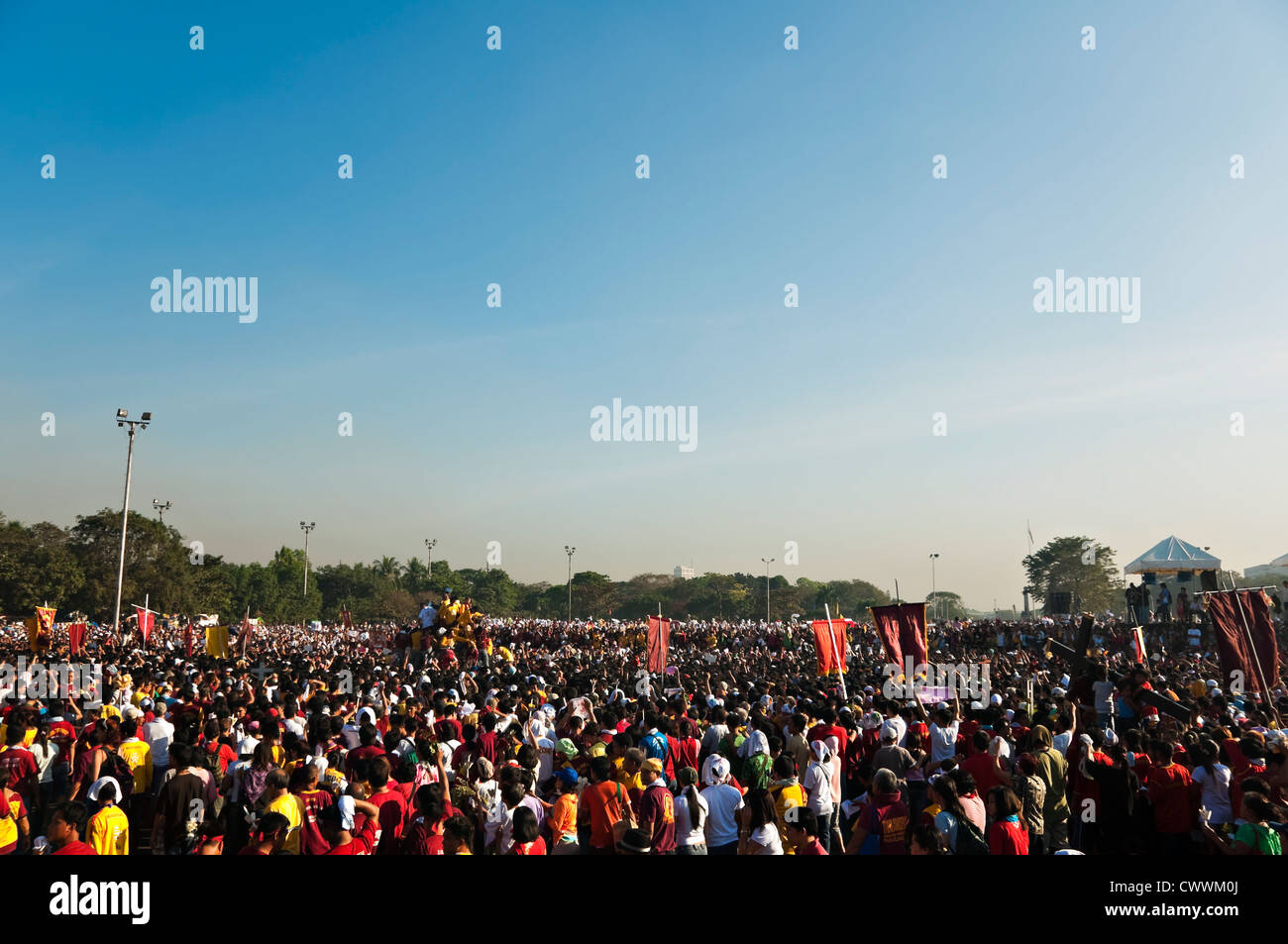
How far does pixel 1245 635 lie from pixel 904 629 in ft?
18.5

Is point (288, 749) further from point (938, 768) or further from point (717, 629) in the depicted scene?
point (717, 629)

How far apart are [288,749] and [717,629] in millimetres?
33860

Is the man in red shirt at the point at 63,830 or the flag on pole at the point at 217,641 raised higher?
the man in red shirt at the point at 63,830

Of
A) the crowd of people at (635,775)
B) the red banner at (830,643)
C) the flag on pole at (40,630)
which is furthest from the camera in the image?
the flag on pole at (40,630)

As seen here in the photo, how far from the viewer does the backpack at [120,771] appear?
9.33m

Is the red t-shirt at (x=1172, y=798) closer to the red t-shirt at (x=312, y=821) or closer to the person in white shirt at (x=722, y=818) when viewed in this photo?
the person in white shirt at (x=722, y=818)

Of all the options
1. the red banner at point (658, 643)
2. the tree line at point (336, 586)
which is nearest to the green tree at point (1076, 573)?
the tree line at point (336, 586)

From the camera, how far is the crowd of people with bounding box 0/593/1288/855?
6035 mm

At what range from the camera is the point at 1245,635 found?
12.6 meters

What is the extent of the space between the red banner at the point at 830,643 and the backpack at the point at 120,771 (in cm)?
1167

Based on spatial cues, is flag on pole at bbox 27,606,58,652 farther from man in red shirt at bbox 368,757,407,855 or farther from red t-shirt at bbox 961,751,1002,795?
red t-shirt at bbox 961,751,1002,795

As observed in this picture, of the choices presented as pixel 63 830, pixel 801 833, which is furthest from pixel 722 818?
pixel 63 830

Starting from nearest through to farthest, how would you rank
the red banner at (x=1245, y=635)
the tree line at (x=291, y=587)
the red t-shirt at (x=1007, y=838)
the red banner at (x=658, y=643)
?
the red t-shirt at (x=1007, y=838) < the red banner at (x=1245, y=635) < the red banner at (x=658, y=643) < the tree line at (x=291, y=587)
